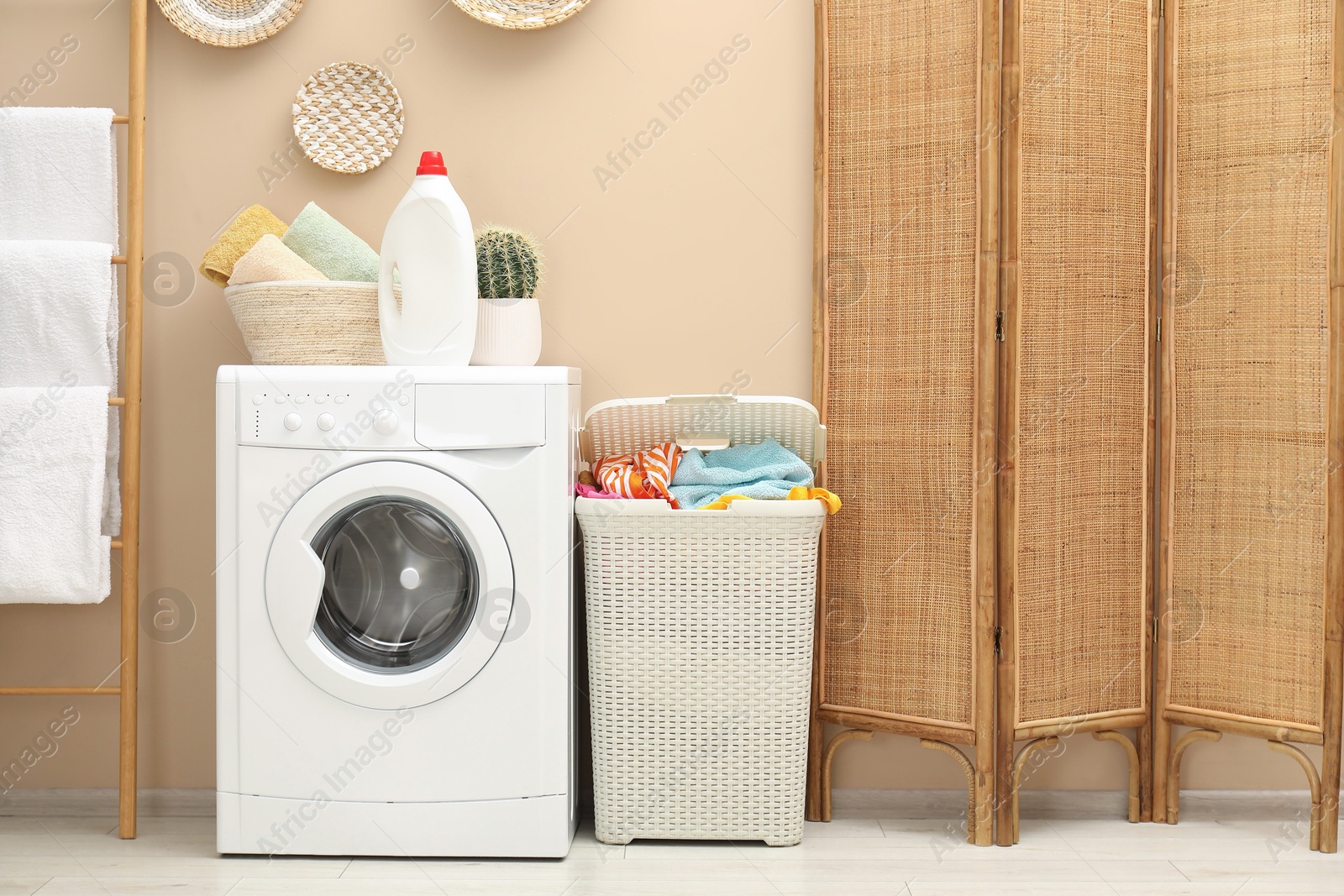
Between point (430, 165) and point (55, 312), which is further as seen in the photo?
→ point (55, 312)

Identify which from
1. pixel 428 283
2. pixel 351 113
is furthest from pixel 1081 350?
pixel 351 113

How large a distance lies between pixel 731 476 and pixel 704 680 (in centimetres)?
39

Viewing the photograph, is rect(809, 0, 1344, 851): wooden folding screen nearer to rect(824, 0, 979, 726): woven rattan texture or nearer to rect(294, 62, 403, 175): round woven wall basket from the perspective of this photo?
rect(824, 0, 979, 726): woven rattan texture

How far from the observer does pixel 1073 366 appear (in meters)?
1.93

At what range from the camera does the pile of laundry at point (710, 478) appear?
72.4 inches

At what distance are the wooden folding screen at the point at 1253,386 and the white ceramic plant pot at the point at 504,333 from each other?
4.32ft

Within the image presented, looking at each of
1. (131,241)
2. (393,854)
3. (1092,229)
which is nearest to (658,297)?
(1092,229)

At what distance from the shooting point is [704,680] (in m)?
1.84

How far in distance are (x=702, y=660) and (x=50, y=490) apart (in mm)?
1324

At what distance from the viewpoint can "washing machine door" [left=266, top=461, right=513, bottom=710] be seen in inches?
67.4

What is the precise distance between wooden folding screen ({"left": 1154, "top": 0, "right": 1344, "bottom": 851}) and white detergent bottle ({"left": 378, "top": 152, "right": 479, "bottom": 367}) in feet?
4.70

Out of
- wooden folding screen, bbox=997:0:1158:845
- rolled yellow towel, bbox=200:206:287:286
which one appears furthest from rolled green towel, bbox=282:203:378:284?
wooden folding screen, bbox=997:0:1158:845

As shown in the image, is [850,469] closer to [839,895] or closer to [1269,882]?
[839,895]

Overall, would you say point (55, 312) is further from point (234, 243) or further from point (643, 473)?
point (643, 473)
